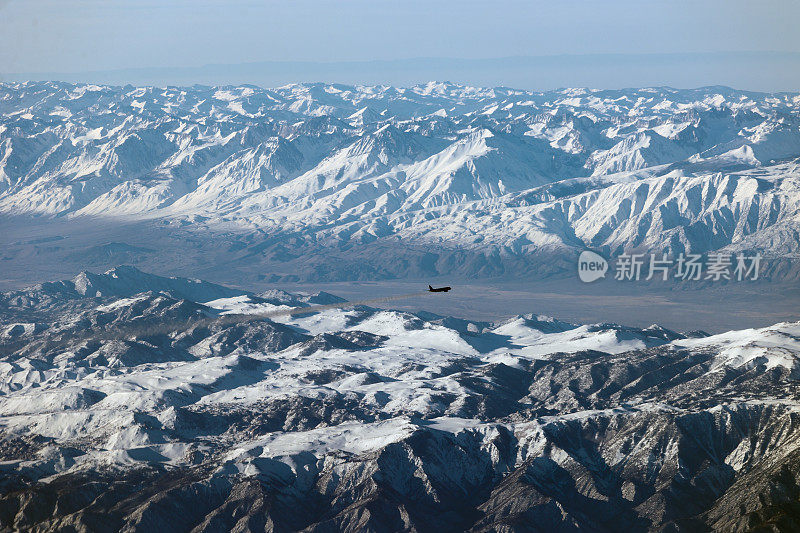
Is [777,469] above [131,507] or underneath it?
above

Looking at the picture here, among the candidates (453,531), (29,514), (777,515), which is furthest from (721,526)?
(29,514)

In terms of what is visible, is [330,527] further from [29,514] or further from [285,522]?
[29,514]

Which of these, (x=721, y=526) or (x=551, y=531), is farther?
(x=551, y=531)

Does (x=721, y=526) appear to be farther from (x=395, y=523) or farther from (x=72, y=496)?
(x=72, y=496)

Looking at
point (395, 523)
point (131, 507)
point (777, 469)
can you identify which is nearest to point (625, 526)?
point (777, 469)

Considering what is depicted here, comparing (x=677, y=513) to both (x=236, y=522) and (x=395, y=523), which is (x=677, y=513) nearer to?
(x=395, y=523)

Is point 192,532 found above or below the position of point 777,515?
below

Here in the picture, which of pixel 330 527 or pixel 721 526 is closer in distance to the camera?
pixel 721 526

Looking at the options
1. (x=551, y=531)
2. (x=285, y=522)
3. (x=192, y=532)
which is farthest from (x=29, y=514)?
(x=551, y=531)
